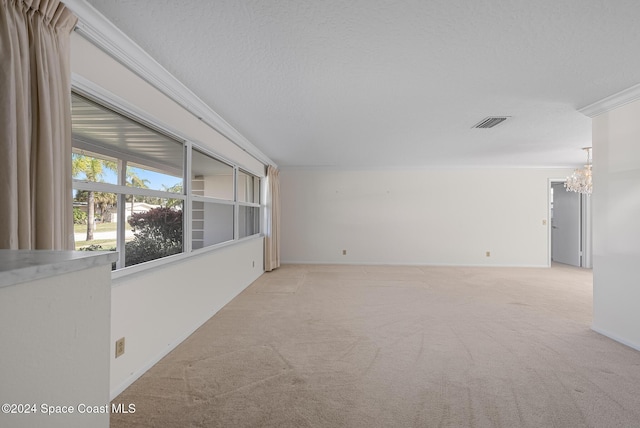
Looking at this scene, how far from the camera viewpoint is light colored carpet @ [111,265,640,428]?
1.79 meters

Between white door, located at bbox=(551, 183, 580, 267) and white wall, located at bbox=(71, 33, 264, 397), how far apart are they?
314 inches

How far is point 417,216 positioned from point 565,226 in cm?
376

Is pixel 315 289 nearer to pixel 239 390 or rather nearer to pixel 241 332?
pixel 241 332

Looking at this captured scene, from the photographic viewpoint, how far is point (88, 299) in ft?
2.72

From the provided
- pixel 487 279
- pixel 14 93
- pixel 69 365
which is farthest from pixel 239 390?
pixel 487 279

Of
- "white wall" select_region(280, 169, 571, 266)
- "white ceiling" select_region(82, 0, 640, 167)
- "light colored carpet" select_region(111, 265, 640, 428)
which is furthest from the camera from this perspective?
"white wall" select_region(280, 169, 571, 266)

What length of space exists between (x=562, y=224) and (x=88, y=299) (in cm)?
948

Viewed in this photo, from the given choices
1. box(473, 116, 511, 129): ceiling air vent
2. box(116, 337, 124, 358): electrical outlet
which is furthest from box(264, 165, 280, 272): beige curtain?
box(116, 337, 124, 358): electrical outlet

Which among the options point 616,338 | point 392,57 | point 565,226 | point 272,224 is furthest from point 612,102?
point 565,226

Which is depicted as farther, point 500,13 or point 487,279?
point 487,279

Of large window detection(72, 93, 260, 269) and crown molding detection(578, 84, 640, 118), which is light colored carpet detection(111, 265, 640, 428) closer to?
large window detection(72, 93, 260, 269)

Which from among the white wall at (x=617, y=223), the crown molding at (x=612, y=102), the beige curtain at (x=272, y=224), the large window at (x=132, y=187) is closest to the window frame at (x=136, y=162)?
the large window at (x=132, y=187)

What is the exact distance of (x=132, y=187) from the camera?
2211mm

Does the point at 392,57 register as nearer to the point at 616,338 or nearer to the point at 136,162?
the point at 136,162
